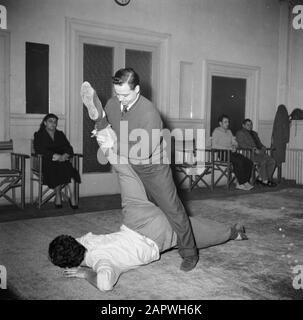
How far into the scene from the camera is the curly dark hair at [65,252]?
2324mm

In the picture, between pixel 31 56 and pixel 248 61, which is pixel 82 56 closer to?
pixel 31 56

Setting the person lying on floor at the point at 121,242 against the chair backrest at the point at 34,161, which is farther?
the chair backrest at the point at 34,161

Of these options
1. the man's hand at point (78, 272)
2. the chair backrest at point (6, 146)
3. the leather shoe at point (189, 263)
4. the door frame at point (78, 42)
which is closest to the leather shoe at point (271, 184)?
the door frame at point (78, 42)

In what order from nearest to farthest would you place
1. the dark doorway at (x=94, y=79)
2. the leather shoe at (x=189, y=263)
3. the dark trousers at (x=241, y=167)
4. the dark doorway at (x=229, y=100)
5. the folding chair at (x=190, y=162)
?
the leather shoe at (x=189, y=263) < the dark doorway at (x=94, y=79) < the folding chair at (x=190, y=162) < the dark trousers at (x=241, y=167) < the dark doorway at (x=229, y=100)

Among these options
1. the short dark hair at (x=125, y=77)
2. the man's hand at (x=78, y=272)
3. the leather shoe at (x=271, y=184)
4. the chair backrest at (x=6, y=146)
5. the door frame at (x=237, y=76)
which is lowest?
the leather shoe at (x=271, y=184)

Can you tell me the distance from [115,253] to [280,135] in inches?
221

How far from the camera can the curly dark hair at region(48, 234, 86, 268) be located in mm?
2324

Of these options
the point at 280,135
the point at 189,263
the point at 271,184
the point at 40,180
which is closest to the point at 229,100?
the point at 280,135

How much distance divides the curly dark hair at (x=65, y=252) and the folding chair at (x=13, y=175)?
2.52 metres

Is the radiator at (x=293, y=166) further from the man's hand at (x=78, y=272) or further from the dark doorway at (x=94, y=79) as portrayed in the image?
the man's hand at (x=78, y=272)

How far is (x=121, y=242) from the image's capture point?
2596 millimetres

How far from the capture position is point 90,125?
5.97 m

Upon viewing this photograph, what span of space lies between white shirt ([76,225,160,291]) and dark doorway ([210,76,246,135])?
4734mm
